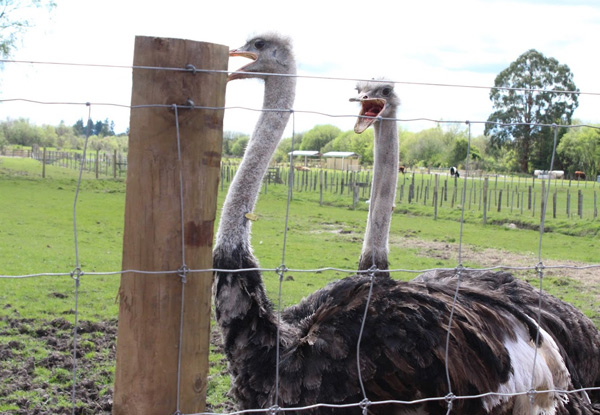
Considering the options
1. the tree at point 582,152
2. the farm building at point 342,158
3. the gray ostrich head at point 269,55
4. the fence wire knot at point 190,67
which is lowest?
the fence wire knot at point 190,67

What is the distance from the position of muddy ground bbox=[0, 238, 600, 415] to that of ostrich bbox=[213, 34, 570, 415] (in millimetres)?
1384

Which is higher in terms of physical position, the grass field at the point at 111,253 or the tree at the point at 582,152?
the tree at the point at 582,152

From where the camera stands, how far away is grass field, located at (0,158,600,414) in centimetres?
503

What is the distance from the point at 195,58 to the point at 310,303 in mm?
1702

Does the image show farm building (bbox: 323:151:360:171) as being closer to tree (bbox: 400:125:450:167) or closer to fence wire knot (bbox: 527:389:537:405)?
tree (bbox: 400:125:450:167)

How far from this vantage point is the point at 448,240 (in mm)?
16109

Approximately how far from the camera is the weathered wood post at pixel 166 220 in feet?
6.84

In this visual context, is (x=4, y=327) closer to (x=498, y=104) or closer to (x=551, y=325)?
(x=551, y=325)

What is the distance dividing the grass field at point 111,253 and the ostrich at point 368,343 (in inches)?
57.7

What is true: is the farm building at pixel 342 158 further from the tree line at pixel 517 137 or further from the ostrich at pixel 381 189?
the ostrich at pixel 381 189

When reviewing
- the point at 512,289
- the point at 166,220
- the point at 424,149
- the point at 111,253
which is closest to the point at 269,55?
the point at 512,289

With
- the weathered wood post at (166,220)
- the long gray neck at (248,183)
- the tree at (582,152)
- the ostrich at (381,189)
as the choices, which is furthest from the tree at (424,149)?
the tree at (582,152)

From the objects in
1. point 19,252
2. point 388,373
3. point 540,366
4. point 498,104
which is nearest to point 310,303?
point 388,373

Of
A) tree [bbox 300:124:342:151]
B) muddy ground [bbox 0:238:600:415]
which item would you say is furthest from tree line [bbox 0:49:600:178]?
muddy ground [bbox 0:238:600:415]
